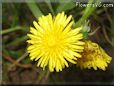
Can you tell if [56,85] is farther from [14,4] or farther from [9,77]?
[14,4]

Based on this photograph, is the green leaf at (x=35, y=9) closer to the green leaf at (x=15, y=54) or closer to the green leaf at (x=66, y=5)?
the green leaf at (x=66, y=5)

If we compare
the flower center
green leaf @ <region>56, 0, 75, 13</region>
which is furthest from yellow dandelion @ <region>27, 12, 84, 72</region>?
green leaf @ <region>56, 0, 75, 13</region>

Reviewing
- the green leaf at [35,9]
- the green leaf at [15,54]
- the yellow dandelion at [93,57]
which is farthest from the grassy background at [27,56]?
the yellow dandelion at [93,57]

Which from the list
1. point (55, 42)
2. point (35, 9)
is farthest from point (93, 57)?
point (35, 9)

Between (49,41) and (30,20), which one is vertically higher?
(30,20)

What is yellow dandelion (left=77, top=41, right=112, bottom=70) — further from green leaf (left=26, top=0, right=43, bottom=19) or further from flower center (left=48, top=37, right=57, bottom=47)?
green leaf (left=26, top=0, right=43, bottom=19)

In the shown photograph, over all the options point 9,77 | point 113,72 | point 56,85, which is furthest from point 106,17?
point 9,77

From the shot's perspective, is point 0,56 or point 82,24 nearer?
point 82,24

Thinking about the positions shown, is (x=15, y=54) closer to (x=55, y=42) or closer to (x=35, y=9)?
(x=35, y=9)
